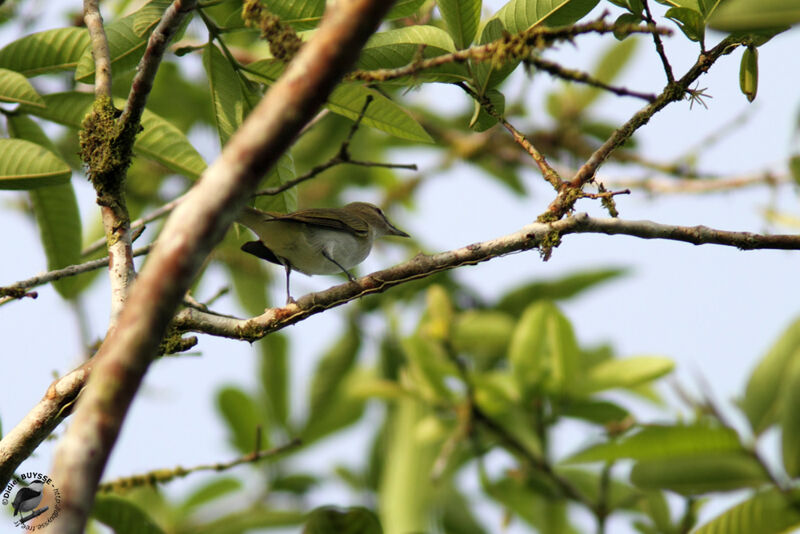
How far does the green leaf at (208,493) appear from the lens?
6.32 metres

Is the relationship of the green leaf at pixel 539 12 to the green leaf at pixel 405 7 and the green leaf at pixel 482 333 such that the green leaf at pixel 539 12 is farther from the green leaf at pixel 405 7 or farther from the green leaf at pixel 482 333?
the green leaf at pixel 482 333

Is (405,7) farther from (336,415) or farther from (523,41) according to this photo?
(336,415)

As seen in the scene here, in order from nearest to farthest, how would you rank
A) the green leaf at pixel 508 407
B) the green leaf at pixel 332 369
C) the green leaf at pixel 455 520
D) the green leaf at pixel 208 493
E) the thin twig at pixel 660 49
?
the thin twig at pixel 660 49 < the green leaf at pixel 508 407 < the green leaf at pixel 455 520 < the green leaf at pixel 208 493 < the green leaf at pixel 332 369

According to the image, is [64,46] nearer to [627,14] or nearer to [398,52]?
[398,52]

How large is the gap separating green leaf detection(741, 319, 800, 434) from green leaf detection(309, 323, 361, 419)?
329 centimetres

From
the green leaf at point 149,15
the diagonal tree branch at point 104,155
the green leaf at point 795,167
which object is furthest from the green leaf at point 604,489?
the green leaf at point 149,15

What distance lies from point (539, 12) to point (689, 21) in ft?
1.77

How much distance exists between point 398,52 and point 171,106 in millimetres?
3983

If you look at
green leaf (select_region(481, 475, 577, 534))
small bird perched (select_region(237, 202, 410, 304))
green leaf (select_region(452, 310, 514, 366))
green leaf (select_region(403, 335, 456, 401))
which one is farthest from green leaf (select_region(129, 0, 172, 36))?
green leaf (select_region(481, 475, 577, 534))

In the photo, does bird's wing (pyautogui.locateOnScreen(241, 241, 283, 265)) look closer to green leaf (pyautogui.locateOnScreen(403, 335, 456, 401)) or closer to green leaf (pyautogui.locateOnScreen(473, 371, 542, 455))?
green leaf (pyautogui.locateOnScreen(403, 335, 456, 401))

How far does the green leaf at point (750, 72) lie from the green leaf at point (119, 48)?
2378 mm

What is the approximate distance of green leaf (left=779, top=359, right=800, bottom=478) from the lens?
3719mm

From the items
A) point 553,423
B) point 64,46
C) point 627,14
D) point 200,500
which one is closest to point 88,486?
point 627,14

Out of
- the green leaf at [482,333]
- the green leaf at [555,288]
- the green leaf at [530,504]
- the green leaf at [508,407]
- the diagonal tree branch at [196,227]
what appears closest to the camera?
the diagonal tree branch at [196,227]
